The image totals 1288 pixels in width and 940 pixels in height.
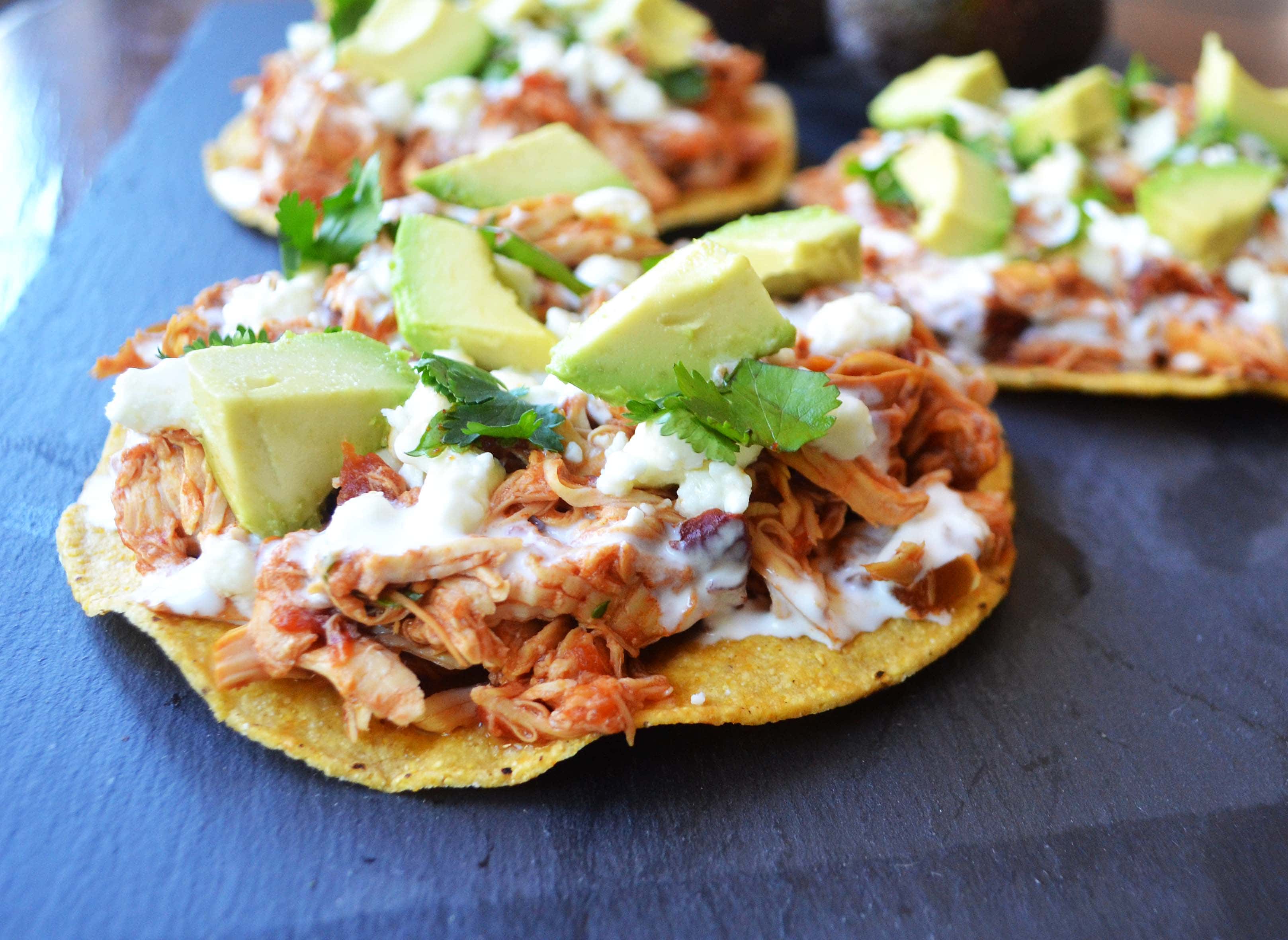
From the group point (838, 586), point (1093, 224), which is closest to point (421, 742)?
point (838, 586)

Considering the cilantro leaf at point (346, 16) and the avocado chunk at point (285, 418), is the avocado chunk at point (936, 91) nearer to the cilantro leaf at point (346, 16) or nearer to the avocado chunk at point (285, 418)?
the cilantro leaf at point (346, 16)

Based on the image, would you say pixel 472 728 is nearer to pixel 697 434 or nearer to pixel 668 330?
pixel 697 434

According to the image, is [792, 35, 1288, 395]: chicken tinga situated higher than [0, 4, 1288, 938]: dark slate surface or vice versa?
[0, 4, 1288, 938]: dark slate surface

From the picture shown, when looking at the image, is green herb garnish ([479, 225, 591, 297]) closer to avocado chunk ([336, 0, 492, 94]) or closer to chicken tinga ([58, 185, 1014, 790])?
chicken tinga ([58, 185, 1014, 790])

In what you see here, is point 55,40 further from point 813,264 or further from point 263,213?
point 813,264

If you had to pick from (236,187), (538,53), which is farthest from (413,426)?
(538,53)

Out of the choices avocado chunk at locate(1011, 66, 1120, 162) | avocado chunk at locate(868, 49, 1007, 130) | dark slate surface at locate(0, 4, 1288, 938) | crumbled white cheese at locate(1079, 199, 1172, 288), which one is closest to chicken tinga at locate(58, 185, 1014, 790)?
dark slate surface at locate(0, 4, 1288, 938)

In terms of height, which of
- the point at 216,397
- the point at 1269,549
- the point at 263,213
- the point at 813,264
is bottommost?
the point at 1269,549
